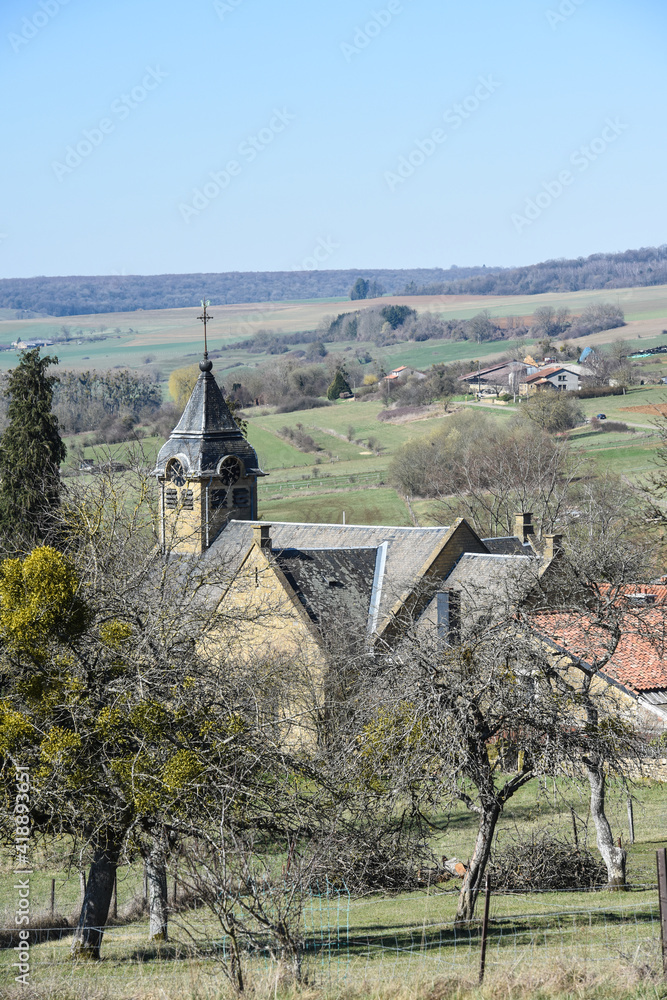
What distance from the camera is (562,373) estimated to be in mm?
116562

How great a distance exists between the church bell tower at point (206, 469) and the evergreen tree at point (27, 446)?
4.18 metres

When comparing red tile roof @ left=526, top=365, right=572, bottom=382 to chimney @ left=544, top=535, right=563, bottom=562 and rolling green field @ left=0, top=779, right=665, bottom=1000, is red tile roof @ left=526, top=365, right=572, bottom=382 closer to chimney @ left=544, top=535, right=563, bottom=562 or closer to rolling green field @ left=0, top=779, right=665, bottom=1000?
chimney @ left=544, top=535, right=563, bottom=562

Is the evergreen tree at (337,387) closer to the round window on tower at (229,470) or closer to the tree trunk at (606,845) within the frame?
the round window on tower at (229,470)

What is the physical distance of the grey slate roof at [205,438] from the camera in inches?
1537

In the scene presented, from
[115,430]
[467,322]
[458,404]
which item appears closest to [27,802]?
[115,430]

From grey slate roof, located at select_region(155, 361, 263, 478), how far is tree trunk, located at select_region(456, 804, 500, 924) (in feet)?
79.5

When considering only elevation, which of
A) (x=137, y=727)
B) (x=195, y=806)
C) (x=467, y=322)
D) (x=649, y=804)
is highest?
(x=467, y=322)

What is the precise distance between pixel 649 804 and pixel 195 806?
53.6 ft

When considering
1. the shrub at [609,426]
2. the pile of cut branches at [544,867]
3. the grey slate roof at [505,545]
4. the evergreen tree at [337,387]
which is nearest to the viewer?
the pile of cut branches at [544,867]

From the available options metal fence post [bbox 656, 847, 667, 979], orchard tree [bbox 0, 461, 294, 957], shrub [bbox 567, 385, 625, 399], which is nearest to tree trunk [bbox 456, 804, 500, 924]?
orchard tree [bbox 0, 461, 294, 957]

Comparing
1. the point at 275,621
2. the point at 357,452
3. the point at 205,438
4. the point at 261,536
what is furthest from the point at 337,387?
the point at 275,621

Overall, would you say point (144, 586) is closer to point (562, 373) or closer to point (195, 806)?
point (195, 806)

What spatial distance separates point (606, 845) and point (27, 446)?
91.1 feet

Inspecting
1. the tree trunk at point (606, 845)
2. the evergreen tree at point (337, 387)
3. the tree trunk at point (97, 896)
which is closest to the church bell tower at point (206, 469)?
the tree trunk at point (606, 845)
